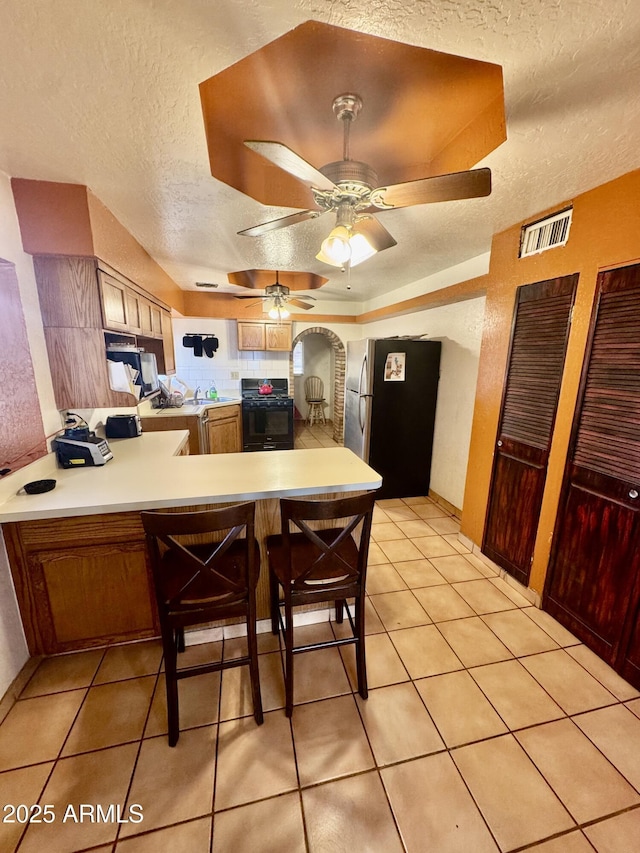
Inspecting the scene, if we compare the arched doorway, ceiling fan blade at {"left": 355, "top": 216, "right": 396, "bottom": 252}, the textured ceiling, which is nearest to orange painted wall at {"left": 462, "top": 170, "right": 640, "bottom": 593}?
the textured ceiling

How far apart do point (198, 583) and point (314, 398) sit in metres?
6.10

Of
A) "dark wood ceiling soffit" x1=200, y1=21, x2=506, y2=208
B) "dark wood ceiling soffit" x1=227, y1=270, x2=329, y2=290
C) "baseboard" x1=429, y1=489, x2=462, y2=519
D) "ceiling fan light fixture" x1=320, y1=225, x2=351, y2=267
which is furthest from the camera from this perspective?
"dark wood ceiling soffit" x1=227, y1=270, x2=329, y2=290

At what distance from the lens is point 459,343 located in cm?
315

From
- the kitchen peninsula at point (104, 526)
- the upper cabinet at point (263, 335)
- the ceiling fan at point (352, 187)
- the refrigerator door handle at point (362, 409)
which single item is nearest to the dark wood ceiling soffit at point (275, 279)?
the upper cabinet at point (263, 335)

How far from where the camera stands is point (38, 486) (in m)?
1.49

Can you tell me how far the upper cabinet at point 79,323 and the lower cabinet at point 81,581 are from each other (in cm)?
76

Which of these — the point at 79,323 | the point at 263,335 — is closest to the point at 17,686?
the point at 79,323

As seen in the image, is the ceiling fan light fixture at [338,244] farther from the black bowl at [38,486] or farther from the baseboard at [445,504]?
the baseboard at [445,504]

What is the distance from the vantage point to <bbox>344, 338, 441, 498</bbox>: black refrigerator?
3.27 m

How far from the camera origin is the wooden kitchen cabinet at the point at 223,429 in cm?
380

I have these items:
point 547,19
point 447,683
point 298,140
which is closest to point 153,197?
point 298,140

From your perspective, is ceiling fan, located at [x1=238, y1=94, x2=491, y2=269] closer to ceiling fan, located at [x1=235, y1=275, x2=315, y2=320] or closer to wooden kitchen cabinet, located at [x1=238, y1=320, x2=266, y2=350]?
ceiling fan, located at [x1=235, y1=275, x2=315, y2=320]

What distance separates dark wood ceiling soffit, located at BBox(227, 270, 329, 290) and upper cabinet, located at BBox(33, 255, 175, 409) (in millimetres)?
1940

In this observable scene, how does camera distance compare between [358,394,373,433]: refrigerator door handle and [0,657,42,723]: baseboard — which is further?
[358,394,373,433]: refrigerator door handle
